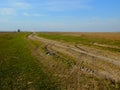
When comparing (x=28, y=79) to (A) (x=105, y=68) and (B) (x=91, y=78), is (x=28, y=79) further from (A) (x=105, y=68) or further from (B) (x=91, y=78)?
(A) (x=105, y=68)

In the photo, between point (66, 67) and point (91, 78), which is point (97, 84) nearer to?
point (91, 78)

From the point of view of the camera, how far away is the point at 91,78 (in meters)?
16.4

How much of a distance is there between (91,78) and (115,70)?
10.5 feet

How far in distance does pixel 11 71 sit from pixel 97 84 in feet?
23.7

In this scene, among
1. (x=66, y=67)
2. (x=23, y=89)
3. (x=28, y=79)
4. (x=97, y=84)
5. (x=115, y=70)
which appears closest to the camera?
(x=23, y=89)

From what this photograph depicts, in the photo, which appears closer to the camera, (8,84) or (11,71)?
(8,84)

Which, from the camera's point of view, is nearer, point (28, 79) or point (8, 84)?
point (8, 84)

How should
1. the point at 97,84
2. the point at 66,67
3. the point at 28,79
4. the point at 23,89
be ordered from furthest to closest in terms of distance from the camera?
the point at 66,67 → the point at 28,79 → the point at 97,84 → the point at 23,89

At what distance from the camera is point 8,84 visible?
1490 cm

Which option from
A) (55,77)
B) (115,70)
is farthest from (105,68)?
(55,77)

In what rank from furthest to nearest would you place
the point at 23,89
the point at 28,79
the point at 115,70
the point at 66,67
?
the point at 66,67, the point at 115,70, the point at 28,79, the point at 23,89

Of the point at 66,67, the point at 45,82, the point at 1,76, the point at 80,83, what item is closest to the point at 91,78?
the point at 80,83

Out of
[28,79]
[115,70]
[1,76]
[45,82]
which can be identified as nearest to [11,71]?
[1,76]

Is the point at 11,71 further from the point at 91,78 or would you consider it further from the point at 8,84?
the point at 91,78
